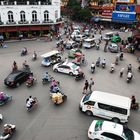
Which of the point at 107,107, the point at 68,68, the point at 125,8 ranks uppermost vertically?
the point at 125,8

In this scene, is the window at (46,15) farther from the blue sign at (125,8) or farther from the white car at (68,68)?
the white car at (68,68)

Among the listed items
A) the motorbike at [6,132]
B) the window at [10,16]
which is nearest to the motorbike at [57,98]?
the motorbike at [6,132]

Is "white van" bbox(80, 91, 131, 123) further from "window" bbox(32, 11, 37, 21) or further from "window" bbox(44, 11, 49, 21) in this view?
"window" bbox(44, 11, 49, 21)

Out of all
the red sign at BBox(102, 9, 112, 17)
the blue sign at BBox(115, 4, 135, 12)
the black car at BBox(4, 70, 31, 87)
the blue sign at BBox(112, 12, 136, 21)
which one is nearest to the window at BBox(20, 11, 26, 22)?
the black car at BBox(4, 70, 31, 87)

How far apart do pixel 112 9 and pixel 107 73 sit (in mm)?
35455

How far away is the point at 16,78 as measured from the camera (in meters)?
22.6

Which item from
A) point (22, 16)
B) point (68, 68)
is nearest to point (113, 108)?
point (68, 68)

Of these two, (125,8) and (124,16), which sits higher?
(125,8)

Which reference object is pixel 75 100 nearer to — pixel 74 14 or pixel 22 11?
pixel 22 11

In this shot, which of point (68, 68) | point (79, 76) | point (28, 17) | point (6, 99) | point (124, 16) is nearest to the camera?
point (6, 99)

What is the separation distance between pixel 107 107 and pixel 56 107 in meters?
4.68

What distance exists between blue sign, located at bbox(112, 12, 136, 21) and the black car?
125 ft

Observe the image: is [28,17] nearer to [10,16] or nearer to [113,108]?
[10,16]

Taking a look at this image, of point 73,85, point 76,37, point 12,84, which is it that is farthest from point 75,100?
point 76,37
